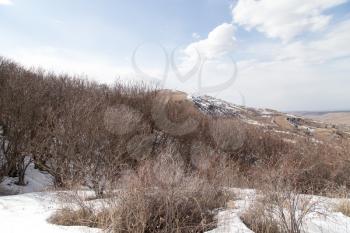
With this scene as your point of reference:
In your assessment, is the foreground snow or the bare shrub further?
the bare shrub

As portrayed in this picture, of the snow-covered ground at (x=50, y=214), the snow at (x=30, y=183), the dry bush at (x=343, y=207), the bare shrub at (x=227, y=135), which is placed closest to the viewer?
the snow-covered ground at (x=50, y=214)

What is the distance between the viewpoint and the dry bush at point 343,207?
7660 millimetres

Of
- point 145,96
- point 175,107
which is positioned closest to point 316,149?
point 175,107

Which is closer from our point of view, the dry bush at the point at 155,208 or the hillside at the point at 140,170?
the dry bush at the point at 155,208

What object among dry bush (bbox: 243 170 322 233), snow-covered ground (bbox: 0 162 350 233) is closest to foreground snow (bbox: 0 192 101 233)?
snow-covered ground (bbox: 0 162 350 233)

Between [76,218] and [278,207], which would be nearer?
[278,207]

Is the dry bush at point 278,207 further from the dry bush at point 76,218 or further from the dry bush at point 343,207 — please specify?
the dry bush at point 76,218

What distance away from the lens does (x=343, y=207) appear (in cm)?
780

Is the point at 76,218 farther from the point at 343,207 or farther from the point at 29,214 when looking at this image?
the point at 343,207

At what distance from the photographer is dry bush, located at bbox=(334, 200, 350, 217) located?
7.66m

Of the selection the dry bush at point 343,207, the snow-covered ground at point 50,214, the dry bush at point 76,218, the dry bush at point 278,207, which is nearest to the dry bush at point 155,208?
the dry bush at point 76,218

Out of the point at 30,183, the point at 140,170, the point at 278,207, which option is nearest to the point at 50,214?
the point at 140,170

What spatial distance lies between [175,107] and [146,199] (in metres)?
14.2

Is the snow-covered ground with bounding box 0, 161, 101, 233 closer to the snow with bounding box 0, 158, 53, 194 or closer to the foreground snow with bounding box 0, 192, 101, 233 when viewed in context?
the foreground snow with bounding box 0, 192, 101, 233
